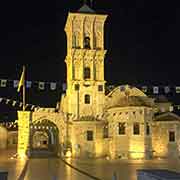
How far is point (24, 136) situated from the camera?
5103 cm

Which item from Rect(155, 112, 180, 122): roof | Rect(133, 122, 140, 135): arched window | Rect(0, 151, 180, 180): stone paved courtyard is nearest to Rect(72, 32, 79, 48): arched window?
Rect(133, 122, 140, 135): arched window

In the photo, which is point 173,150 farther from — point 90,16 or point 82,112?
point 90,16

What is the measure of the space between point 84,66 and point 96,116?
6744 millimetres

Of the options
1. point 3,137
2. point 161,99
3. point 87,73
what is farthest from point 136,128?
point 3,137

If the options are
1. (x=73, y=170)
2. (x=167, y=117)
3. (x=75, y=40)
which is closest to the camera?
(x=73, y=170)

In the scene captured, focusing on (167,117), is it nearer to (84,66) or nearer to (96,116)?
(96,116)

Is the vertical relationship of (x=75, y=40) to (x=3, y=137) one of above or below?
above

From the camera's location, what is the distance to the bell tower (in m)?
52.3

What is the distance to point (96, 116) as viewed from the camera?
52.2 metres

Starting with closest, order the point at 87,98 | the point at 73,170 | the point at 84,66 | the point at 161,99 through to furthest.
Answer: the point at 73,170, the point at 87,98, the point at 84,66, the point at 161,99

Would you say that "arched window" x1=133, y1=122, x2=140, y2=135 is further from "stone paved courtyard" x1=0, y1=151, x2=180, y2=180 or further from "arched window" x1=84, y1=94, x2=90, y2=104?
"stone paved courtyard" x1=0, y1=151, x2=180, y2=180

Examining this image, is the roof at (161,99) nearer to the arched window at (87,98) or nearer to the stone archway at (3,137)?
the arched window at (87,98)

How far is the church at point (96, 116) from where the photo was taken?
47688 millimetres

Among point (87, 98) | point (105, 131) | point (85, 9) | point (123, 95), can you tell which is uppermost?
point (85, 9)
